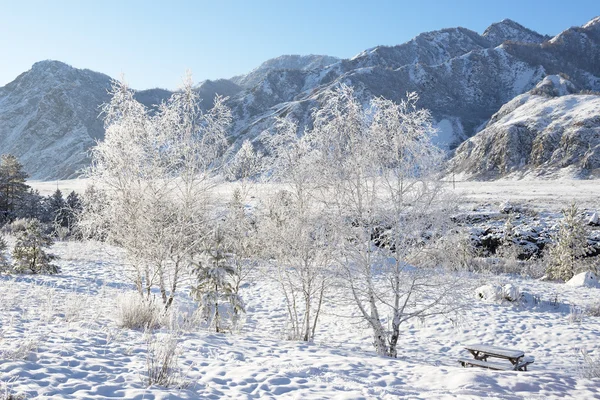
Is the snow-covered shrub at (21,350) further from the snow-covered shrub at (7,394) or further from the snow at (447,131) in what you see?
the snow at (447,131)

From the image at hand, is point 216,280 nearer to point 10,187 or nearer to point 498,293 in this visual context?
point 498,293

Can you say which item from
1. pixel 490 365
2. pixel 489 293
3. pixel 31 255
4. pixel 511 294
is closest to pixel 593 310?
pixel 511 294

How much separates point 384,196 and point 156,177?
5980mm

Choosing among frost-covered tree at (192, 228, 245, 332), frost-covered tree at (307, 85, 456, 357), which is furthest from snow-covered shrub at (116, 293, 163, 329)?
frost-covered tree at (307, 85, 456, 357)

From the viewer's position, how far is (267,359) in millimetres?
6684

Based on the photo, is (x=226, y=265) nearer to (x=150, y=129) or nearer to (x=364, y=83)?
(x=150, y=129)

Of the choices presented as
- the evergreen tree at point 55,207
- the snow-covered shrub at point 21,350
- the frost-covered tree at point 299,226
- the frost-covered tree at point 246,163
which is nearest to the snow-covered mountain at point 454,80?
the evergreen tree at point 55,207

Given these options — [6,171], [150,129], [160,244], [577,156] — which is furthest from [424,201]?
[577,156]

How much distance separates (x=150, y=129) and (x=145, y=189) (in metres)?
1.67

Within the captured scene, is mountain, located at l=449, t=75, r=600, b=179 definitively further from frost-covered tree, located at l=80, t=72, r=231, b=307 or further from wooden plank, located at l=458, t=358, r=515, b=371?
frost-covered tree, located at l=80, t=72, r=231, b=307

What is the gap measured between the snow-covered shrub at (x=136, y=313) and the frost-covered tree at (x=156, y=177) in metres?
1.84

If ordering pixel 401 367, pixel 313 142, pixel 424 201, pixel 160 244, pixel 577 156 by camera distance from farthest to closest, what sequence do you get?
1. pixel 577 156
2. pixel 313 142
3. pixel 160 244
4. pixel 424 201
5. pixel 401 367

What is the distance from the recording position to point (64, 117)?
144125 mm

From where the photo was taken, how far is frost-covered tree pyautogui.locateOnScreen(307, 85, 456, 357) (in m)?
9.46
